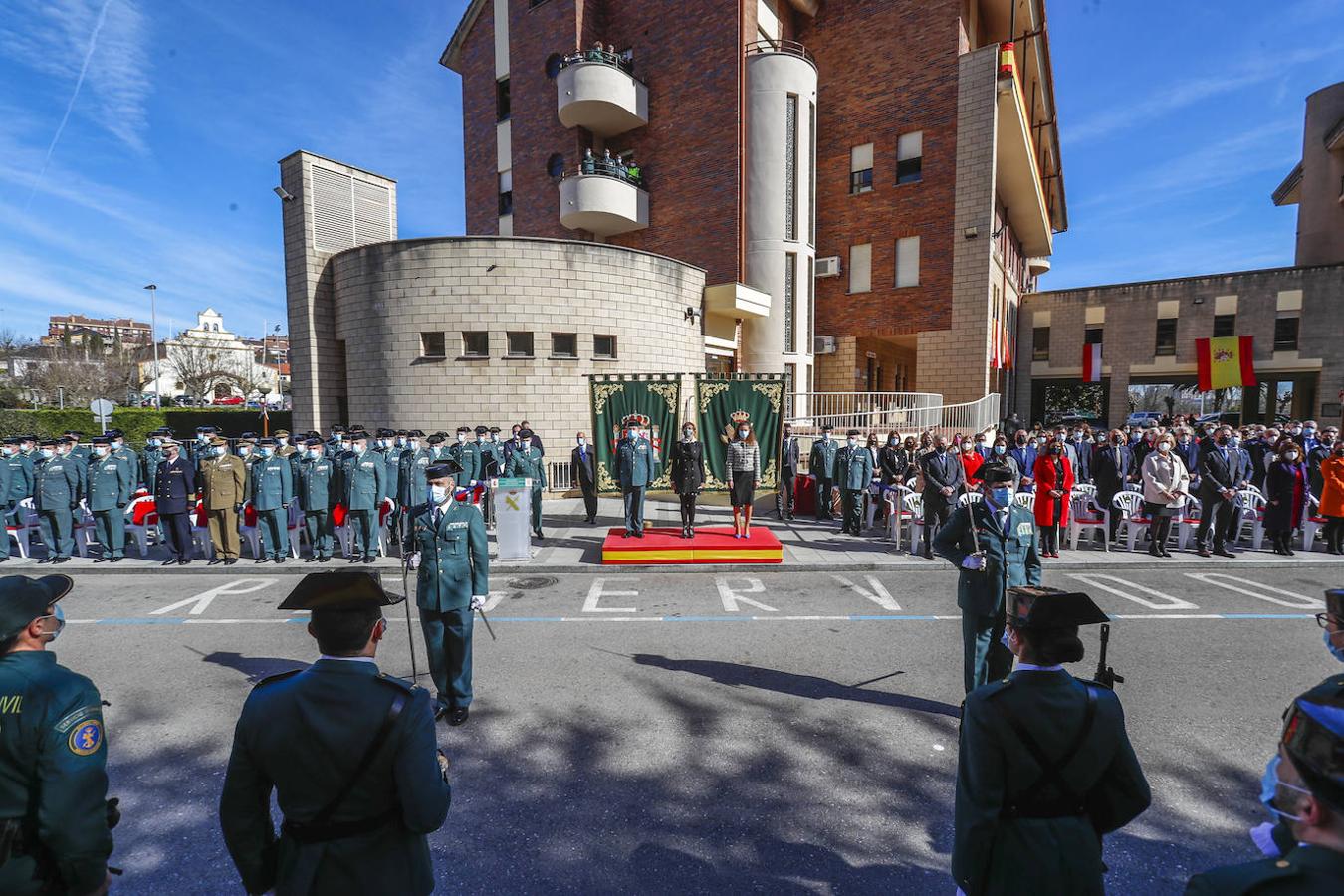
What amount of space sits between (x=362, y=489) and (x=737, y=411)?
7.43 meters

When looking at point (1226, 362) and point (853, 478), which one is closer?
point (853, 478)

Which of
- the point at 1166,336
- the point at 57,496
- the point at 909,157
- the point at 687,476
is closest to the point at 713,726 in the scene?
the point at 687,476

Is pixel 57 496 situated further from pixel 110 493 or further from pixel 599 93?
pixel 599 93

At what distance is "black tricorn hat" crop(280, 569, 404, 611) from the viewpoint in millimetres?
2148

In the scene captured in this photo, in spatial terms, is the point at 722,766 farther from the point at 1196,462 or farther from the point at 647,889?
the point at 1196,462

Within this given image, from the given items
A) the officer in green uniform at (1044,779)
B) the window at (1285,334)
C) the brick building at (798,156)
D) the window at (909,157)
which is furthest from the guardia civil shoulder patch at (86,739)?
the window at (1285,334)

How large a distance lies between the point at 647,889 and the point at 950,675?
3836 millimetres

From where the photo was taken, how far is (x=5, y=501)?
10.6m

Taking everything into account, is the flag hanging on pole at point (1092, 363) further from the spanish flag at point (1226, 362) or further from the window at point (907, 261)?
the window at point (907, 261)

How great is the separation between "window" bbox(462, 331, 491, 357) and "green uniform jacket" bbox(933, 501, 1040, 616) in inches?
577

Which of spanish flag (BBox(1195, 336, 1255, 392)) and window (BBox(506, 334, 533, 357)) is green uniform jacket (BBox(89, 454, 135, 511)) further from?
spanish flag (BBox(1195, 336, 1255, 392))

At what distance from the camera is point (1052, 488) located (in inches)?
410

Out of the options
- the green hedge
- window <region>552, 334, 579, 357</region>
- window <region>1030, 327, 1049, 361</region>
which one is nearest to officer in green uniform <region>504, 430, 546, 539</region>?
window <region>552, 334, 579, 357</region>

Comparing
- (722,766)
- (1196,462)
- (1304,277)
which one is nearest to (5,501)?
(722,766)
